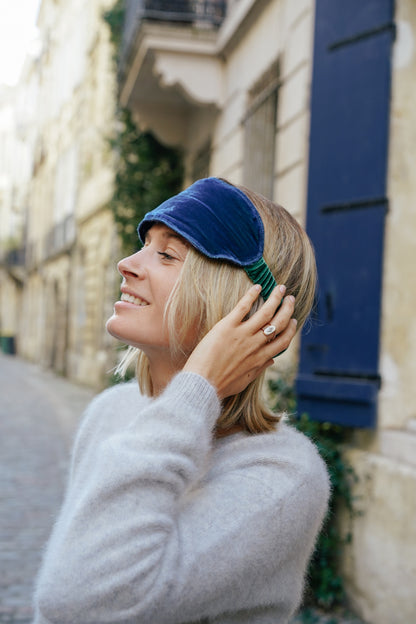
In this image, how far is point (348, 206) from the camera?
418 centimetres

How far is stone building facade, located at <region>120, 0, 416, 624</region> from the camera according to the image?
3.86 meters

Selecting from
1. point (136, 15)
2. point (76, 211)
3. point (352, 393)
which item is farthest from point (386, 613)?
point (76, 211)

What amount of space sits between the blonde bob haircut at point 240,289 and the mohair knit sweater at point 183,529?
10 centimetres

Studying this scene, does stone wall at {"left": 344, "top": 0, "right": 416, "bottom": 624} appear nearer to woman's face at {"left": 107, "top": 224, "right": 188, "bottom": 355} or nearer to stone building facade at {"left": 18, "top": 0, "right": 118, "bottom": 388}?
woman's face at {"left": 107, "top": 224, "right": 188, "bottom": 355}

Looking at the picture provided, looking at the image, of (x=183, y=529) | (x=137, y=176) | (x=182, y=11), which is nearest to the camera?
Result: (x=183, y=529)

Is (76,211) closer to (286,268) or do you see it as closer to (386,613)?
(386,613)

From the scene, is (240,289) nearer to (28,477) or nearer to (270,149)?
(270,149)

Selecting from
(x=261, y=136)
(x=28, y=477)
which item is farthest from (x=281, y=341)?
(x=28, y=477)

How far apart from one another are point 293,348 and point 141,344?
367 centimetres

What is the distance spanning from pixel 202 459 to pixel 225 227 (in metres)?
0.42

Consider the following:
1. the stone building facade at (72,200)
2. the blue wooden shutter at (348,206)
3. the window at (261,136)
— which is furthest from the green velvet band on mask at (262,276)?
the stone building facade at (72,200)

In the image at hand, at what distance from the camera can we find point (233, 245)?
1.37 meters

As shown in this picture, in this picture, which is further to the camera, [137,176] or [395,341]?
[137,176]

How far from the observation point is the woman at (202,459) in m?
1.20
